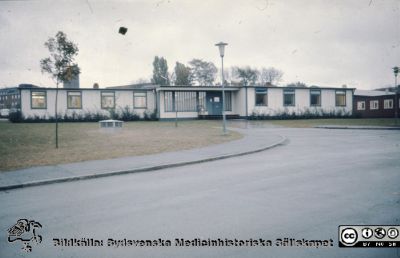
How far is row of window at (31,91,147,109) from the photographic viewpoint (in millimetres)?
33438

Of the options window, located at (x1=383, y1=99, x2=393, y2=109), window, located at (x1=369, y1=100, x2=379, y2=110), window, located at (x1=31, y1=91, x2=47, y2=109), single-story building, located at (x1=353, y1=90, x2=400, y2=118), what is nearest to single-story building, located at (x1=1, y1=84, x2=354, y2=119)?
window, located at (x1=31, y1=91, x2=47, y2=109)

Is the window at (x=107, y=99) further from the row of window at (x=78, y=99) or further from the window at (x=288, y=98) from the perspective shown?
the window at (x=288, y=98)

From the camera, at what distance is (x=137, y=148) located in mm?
13188

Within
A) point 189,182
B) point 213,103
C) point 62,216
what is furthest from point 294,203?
point 213,103

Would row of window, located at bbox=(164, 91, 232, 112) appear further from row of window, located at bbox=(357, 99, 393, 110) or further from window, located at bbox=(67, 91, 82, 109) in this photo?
row of window, located at bbox=(357, 99, 393, 110)

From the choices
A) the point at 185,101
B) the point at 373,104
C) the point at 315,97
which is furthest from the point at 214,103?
the point at 373,104

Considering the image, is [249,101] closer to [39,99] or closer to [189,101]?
[189,101]

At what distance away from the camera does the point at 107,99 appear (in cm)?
3600

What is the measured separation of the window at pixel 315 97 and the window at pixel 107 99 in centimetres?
2342

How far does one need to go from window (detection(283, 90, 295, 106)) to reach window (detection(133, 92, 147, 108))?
16.3m

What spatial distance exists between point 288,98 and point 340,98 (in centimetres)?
737

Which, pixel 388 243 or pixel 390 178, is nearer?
pixel 388 243

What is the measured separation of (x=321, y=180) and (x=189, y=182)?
277 centimetres

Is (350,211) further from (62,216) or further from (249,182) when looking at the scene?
(62,216)
